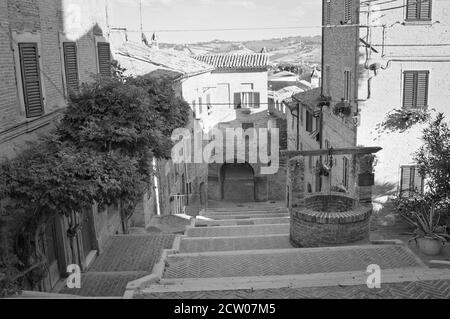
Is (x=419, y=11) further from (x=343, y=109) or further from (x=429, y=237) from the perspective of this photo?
(x=429, y=237)

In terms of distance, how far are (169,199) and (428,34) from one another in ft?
43.2

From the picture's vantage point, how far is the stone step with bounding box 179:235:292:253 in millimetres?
12680

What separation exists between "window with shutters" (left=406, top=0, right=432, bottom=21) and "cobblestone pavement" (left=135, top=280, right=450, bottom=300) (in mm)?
9863

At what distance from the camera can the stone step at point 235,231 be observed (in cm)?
1490

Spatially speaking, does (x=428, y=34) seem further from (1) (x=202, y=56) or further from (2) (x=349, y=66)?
(1) (x=202, y=56)

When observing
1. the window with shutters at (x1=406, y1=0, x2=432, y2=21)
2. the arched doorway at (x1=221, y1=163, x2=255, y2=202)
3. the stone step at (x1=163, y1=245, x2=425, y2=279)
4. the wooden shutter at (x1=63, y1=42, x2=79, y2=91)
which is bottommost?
the arched doorway at (x1=221, y1=163, x2=255, y2=202)

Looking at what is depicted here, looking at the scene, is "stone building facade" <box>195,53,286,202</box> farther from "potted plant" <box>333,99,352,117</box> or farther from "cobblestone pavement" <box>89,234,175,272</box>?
"cobblestone pavement" <box>89,234,175,272</box>

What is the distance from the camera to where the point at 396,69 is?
51.1 feet

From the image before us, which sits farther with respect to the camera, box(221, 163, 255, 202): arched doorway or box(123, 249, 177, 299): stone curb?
box(221, 163, 255, 202): arched doorway

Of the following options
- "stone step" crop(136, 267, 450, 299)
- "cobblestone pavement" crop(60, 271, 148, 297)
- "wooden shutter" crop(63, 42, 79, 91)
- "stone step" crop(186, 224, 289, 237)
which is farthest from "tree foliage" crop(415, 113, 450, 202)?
"wooden shutter" crop(63, 42, 79, 91)

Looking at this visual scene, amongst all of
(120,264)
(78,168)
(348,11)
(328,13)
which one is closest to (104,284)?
(120,264)

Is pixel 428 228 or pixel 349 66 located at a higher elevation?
pixel 349 66

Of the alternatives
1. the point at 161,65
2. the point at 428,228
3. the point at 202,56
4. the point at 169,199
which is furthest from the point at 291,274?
the point at 202,56

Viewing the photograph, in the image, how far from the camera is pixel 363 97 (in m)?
15.8
